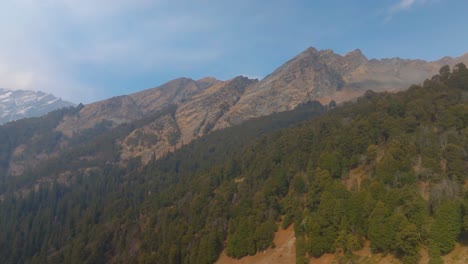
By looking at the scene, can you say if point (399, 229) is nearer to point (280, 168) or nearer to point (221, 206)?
point (280, 168)

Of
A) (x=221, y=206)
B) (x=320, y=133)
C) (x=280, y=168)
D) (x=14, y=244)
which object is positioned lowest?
(x=14, y=244)

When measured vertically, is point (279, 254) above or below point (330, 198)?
below

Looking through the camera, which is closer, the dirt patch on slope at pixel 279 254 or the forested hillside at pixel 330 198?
the forested hillside at pixel 330 198

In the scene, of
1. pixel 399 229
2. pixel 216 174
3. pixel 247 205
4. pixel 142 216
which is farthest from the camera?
pixel 142 216

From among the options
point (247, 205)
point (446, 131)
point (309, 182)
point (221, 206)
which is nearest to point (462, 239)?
point (446, 131)

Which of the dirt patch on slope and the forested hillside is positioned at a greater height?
the forested hillside

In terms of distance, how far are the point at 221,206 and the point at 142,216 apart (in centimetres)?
5353

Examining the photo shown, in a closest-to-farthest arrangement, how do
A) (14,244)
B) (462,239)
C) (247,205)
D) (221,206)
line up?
(462,239), (247,205), (221,206), (14,244)

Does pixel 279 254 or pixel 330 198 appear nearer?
pixel 330 198

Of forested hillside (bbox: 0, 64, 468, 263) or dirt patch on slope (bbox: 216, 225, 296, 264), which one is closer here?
forested hillside (bbox: 0, 64, 468, 263)

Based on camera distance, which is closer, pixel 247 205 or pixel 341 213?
pixel 341 213

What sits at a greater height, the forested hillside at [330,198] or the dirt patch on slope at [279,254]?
the forested hillside at [330,198]

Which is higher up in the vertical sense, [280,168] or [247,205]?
[280,168]

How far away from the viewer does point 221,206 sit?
4205 inches
